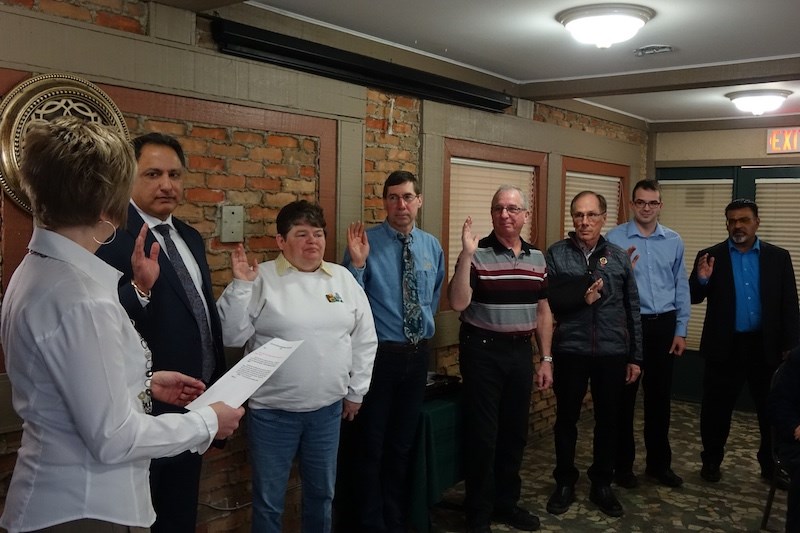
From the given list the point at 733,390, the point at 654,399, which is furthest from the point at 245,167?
the point at 733,390

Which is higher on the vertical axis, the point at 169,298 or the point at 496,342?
the point at 169,298

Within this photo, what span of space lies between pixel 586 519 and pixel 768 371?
160 cm

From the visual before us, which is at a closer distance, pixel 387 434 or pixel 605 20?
pixel 605 20

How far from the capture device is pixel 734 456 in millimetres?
5258

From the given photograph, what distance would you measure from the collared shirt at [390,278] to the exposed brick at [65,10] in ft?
5.11

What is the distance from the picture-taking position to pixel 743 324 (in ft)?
15.2

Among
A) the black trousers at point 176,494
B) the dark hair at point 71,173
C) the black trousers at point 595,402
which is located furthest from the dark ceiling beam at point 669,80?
the dark hair at point 71,173

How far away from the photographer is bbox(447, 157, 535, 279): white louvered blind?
195 inches

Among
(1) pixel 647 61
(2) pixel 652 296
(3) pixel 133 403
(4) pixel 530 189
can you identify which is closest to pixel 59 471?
(3) pixel 133 403

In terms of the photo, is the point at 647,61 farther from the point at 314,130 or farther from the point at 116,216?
the point at 116,216

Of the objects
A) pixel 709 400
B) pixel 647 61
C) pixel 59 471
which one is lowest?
pixel 709 400

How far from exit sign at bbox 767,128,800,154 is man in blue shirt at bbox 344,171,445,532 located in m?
4.95

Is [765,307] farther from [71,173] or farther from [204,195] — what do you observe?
[71,173]

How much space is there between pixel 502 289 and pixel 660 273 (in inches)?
55.8
